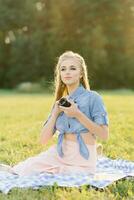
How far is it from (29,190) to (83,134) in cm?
83

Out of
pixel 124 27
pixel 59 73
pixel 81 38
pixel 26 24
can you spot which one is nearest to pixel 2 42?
pixel 26 24

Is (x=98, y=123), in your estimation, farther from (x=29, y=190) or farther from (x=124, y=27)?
(x=124, y=27)

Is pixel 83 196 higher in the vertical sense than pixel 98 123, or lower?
lower

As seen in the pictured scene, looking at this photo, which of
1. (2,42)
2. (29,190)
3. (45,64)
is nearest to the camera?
(29,190)

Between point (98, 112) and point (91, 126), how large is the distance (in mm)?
172

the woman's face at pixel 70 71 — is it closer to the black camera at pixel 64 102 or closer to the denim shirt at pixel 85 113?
the denim shirt at pixel 85 113

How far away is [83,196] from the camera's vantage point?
191 inches

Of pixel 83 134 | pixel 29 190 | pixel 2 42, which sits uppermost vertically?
pixel 2 42

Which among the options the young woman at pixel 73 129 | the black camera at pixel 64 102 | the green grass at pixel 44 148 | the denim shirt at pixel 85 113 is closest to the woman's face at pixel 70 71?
the young woman at pixel 73 129

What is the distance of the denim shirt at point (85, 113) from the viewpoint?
5574mm

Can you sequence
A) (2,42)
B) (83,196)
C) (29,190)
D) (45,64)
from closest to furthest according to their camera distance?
(83,196)
(29,190)
(45,64)
(2,42)

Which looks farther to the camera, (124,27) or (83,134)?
(124,27)

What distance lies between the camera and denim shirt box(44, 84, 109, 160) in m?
5.57

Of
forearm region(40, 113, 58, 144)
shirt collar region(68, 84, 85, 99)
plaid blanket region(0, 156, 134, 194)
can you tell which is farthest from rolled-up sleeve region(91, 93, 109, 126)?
plaid blanket region(0, 156, 134, 194)
